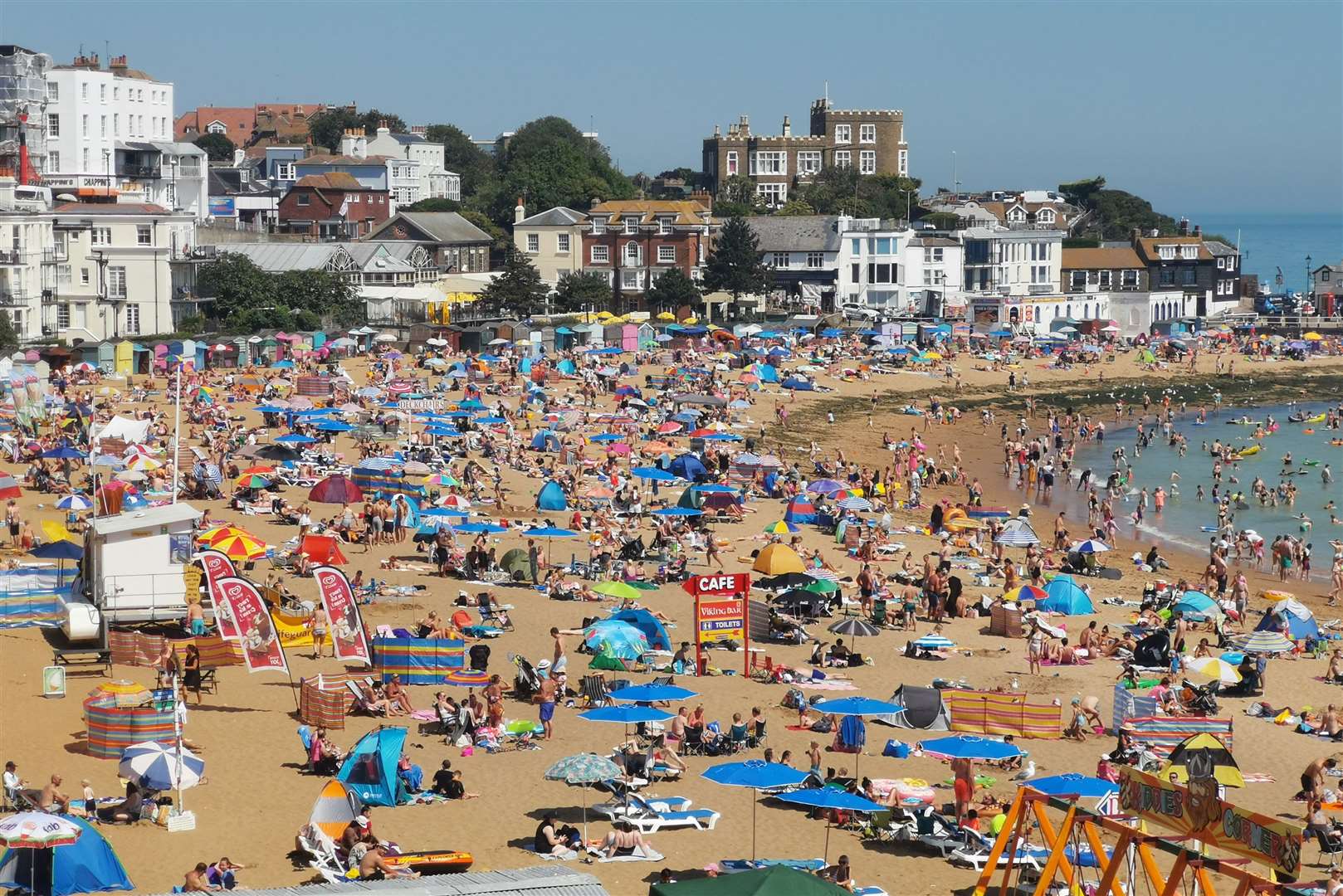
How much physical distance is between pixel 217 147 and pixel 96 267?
56.4 meters

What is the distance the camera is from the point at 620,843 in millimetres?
15195

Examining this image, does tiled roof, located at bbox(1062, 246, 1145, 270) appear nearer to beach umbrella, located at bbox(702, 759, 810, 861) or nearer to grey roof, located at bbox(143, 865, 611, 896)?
beach umbrella, located at bbox(702, 759, 810, 861)

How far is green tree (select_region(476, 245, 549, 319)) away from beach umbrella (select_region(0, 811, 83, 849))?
181 ft

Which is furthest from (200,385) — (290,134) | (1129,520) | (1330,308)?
(290,134)

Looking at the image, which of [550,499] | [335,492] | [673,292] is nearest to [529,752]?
[335,492]

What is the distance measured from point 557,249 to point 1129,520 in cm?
4540

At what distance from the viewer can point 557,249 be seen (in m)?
79.7

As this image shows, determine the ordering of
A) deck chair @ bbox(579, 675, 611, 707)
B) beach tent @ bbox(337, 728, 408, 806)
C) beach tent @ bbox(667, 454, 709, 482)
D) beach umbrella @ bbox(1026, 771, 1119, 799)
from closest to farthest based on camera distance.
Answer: beach umbrella @ bbox(1026, 771, 1119, 799)
beach tent @ bbox(337, 728, 408, 806)
deck chair @ bbox(579, 675, 611, 707)
beach tent @ bbox(667, 454, 709, 482)

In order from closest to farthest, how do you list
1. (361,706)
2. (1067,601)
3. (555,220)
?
(361,706) → (1067,601) → (555,220)

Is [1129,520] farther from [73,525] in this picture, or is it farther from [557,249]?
[557,249]

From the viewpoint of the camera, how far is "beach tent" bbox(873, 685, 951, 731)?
1916 cm

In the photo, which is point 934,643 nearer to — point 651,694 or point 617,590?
point 617,590

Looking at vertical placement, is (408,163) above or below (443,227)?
above

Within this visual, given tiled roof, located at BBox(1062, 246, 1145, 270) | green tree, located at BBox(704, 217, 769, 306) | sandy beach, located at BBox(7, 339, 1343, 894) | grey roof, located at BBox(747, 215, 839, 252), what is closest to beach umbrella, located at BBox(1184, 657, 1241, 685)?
sandy beach, located at BBox(7, 339, 1343, 894)
